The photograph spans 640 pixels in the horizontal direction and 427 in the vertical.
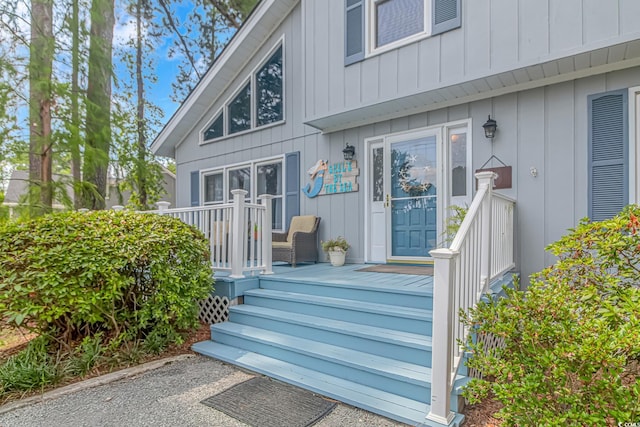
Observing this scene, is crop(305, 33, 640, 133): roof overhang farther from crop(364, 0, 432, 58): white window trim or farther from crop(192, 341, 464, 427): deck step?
crop(192, 341, 464, 427): deck step

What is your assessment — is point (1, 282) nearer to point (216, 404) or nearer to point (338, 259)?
point (216, 404)

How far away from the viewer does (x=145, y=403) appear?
2.69 metres

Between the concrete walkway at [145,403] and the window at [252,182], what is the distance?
3848 millimetres

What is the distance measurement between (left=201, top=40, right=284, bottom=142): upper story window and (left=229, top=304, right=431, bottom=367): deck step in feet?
13.5

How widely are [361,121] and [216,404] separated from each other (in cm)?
428

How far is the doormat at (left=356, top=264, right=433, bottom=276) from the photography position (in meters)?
4.44

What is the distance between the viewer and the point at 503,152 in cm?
438

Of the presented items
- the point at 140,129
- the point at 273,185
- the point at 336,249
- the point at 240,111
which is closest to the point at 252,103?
the point at 240,111

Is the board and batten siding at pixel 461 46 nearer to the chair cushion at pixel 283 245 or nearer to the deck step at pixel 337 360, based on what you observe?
the chair cushion at pixel 283 245

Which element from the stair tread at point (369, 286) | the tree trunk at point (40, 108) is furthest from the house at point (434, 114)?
the tree trunk at point (40, 108)

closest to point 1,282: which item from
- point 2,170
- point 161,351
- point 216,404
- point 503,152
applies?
point 161,351

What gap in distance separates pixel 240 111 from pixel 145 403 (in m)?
6.14

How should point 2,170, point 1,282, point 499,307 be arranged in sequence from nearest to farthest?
point 499,307, point 1,282, point 2,170

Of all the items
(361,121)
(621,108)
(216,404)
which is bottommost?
(216,404)
